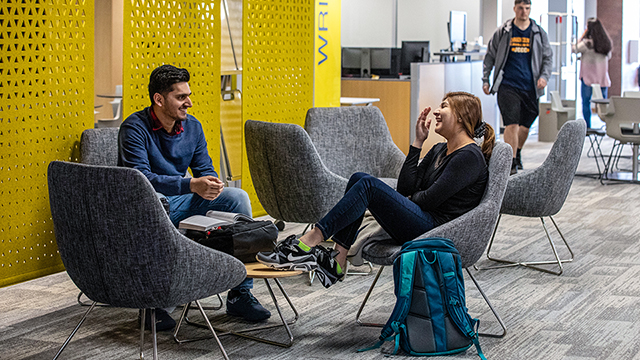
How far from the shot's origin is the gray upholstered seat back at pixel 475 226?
3299 millimetres

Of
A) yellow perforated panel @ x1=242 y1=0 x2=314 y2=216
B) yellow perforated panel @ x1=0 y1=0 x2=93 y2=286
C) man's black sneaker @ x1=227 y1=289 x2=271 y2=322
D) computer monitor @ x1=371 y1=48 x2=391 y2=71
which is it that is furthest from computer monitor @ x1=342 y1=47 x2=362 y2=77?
man's black sneaker @ x1=227 y1=289 x2=271 y2=322

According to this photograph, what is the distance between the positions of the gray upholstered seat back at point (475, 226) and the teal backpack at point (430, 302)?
104mm

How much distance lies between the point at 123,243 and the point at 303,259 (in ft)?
2.60

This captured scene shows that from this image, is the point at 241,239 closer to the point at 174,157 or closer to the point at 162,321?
the point at 162,321

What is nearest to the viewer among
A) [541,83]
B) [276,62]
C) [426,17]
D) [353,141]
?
[353,141]

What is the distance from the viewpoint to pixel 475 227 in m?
3.32

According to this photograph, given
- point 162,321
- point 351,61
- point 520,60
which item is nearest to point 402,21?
point 351,61

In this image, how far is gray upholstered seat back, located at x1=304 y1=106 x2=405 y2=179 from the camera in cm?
512

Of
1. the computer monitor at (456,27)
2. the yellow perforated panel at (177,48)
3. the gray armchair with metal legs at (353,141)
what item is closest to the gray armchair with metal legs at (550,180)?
the gray armchair with metal legs at (353,141)

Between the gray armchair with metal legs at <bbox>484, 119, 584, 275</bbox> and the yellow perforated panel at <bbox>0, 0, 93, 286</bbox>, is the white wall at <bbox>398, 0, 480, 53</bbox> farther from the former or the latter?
the yellow perforated panel at <bbox>0, 0, 93, 286</bbox>

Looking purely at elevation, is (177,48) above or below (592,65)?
below

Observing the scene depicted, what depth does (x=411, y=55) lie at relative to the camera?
9.22 meters

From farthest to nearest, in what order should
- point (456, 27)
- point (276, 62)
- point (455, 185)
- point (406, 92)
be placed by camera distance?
point (456, 27), point (406, 92), point (276, 62), point (455, 185)

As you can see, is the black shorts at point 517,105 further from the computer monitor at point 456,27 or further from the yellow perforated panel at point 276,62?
the yellow perforated panel at point 276,62
